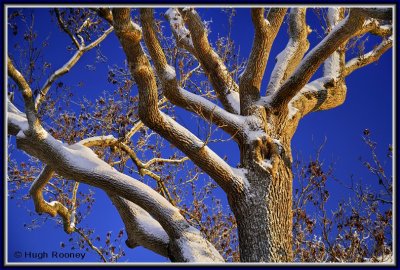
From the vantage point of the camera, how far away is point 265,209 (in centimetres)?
420

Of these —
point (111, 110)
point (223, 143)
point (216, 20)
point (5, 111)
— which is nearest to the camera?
point (5, 111)

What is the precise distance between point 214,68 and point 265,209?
1.90 m

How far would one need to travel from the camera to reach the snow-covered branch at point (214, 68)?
5.03 meters

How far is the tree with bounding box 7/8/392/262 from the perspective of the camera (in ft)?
13.4

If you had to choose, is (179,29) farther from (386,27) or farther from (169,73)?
(386,27)

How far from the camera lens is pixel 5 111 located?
4035 millimetres

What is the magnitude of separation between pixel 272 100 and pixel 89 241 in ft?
11.1

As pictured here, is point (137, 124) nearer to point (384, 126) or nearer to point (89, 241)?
point (89, 241)

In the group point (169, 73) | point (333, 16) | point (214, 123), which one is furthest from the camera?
point (333, 16)

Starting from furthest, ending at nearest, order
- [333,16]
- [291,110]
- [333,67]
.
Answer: [333,16], [333,67], [291,110]

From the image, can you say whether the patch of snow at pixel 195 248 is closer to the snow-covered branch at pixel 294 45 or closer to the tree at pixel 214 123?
the tree at pixel 214 123

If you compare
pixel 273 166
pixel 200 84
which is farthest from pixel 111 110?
pixel 273 166

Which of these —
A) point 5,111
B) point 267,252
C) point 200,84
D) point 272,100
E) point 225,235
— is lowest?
point 267,252

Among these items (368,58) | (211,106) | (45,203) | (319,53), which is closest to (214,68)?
(211,106)
